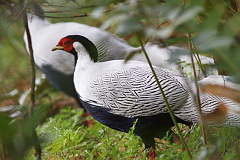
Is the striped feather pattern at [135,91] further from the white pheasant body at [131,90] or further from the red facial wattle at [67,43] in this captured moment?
the red facial wattle at [67,43]

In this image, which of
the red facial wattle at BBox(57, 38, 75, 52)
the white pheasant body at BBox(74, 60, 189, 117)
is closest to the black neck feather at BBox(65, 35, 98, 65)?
the red facial wattle at BBox(57, 38, 75, 52)

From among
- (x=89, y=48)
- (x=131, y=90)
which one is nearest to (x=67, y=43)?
(x=89, y=48)

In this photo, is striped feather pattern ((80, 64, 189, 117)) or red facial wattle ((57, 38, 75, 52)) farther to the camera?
red facial wattle ((57, 38, 75, 52))

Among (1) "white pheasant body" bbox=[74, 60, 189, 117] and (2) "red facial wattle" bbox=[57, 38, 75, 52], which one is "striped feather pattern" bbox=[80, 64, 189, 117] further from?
(2) "red facial wattle" bbox=[57, 38, 75, 52]

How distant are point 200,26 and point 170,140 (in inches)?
50.8

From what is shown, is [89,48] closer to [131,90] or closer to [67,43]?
[67,43]

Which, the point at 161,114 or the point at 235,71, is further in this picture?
the point at 161,114

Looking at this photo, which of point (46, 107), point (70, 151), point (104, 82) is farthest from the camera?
point (70, 151)

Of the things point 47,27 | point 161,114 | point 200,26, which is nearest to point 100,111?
point 161,114

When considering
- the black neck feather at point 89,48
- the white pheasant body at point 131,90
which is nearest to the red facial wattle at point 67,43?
the black neck feather at point 89,48

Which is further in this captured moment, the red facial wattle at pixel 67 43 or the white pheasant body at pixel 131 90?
the red facial wattle at pixel 67 43

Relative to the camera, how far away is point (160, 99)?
5.62ft

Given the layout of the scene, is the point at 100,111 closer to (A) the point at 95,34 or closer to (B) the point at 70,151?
(B) the point at 70,151

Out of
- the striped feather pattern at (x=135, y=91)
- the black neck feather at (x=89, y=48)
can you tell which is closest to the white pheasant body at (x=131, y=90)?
the striped feather pattern at (x=135, y=91)
